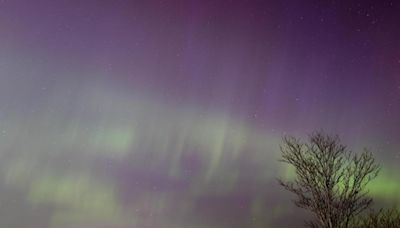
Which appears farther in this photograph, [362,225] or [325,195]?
[362,225]

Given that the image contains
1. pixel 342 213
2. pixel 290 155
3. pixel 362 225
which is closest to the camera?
pixel 342 213

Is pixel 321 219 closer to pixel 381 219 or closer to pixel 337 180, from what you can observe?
pixel 337 180

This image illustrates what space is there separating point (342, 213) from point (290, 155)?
13.1 feet

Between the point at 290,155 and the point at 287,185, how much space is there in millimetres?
1652

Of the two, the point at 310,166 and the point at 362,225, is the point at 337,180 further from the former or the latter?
the point at 362,225

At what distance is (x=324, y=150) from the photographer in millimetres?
22719

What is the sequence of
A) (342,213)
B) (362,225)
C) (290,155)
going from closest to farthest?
1. (342,213)
2. (290,155)
3. (362,225)

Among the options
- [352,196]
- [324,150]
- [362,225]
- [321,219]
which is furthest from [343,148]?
[362,225]

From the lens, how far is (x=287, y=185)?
22891mm

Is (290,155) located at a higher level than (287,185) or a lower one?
higher

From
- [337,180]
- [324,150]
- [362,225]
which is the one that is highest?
[324,150]

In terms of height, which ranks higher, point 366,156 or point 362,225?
point 366,156

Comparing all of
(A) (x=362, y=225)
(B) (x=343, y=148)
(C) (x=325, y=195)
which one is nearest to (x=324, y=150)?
(B) (x=343, y=148)

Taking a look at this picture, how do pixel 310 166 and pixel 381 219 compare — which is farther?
pixel 381 219
